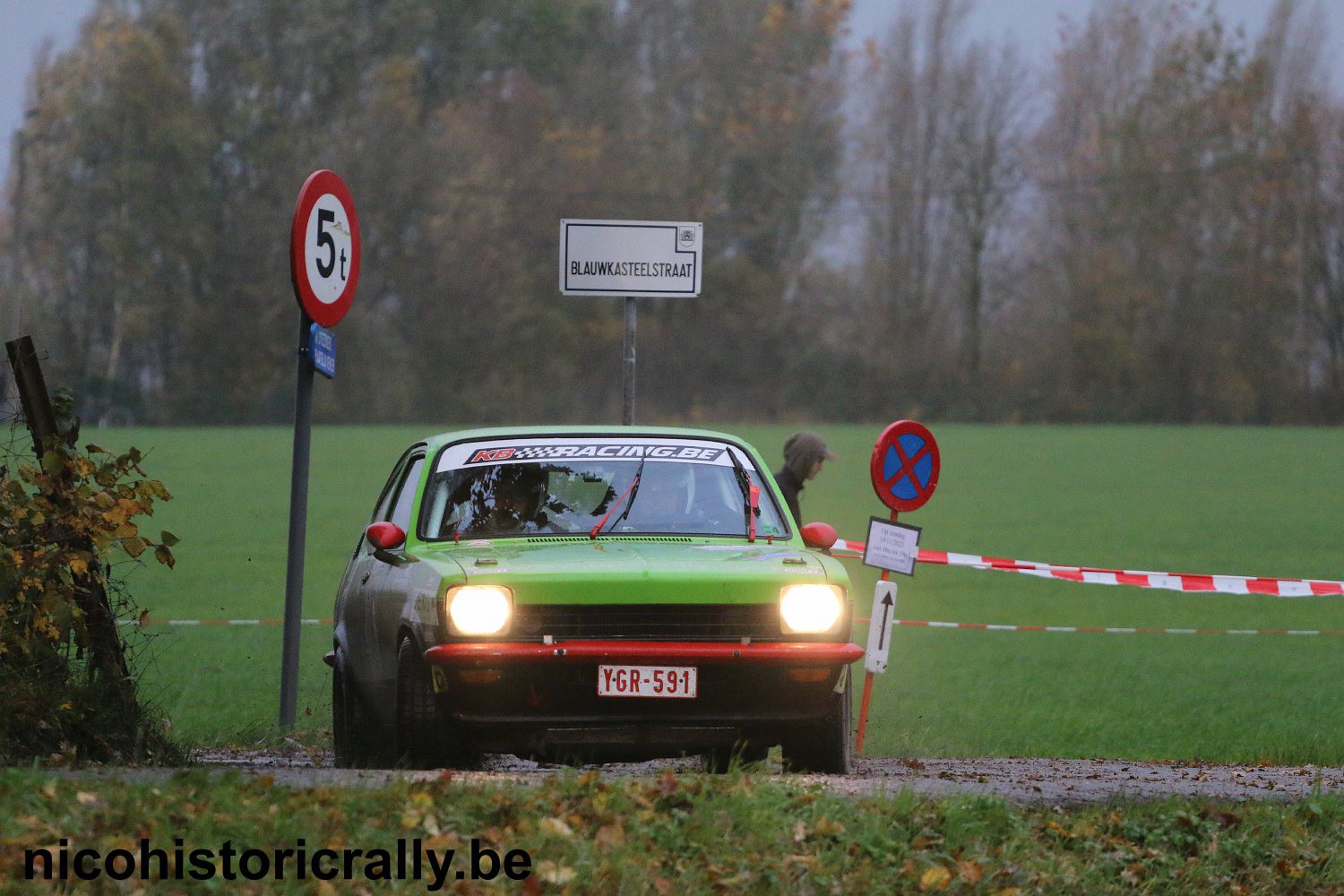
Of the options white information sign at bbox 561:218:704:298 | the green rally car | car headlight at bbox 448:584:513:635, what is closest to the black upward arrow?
white information sign at bbox 561:218:704:298

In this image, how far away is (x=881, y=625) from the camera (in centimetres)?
1134

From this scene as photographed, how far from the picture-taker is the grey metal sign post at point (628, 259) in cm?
1162

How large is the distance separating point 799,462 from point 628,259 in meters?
1.75

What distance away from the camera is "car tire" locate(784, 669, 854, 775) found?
7.70 meters

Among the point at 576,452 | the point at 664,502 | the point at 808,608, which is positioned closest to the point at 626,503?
the point at 664,502

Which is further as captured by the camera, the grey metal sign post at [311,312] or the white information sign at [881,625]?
the white information sign at [881,625]

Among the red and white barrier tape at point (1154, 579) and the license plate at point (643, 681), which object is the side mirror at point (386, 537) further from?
the red and white barrier tape at point (1154, 579)

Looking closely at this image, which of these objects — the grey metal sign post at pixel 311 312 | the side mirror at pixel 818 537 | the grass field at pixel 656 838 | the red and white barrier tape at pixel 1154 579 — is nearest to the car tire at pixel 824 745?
the side mirror at pixel 818 537

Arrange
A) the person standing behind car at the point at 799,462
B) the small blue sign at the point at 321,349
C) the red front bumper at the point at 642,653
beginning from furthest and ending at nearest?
the person standing behind car at the point at 799,462 < the small blue sign at the point at 321,349 < the red front bumper at the point at 642,653

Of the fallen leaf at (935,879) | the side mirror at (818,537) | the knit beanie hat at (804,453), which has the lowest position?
the fallen leaf at (935,879)

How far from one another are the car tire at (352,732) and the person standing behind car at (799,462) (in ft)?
12.3

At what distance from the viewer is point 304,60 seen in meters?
78.8

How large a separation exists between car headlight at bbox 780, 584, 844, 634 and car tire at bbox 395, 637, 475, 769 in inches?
54.7

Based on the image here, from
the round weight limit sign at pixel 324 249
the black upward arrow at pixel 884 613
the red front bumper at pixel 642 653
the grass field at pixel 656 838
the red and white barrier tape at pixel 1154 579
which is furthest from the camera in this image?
the red and white barrier tape at pixel 1154 579
